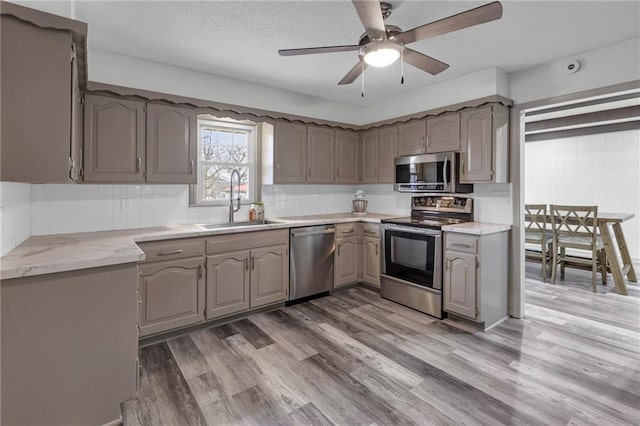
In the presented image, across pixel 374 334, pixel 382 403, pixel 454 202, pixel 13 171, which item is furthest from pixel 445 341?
pixel 13 171

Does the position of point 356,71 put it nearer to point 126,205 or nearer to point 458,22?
point 458,22

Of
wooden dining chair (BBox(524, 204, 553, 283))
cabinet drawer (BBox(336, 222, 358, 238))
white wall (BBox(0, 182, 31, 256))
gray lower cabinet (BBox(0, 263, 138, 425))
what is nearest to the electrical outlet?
white wall (BBox(0, 182, 31, 256))

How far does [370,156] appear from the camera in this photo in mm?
4566

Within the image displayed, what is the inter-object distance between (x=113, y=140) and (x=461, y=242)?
3.31m

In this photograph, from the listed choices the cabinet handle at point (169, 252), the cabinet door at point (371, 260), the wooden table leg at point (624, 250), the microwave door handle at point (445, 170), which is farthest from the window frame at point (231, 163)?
the wooden table leg at point (624, 250)

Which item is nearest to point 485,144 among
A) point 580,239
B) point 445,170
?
point 445,170

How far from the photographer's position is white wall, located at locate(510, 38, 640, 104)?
264cm

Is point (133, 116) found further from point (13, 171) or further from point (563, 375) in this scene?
point (563, 375)

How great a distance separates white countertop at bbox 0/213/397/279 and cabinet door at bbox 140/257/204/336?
0.27 meters

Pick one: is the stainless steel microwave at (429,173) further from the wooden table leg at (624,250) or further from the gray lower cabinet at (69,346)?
the gray lower cabinet at (69,346)

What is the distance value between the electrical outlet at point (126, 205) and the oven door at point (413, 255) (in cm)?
272

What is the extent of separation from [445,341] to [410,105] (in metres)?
2.81

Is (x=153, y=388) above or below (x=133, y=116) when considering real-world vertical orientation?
below

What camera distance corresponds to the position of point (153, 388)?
2.12 metres
